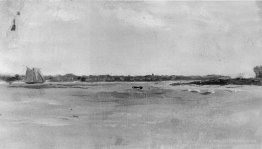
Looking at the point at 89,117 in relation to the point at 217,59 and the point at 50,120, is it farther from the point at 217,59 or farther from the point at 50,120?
the point at 217,59

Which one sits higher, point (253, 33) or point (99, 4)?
point (99, 4)

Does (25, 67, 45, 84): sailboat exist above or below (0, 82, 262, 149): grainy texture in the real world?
above

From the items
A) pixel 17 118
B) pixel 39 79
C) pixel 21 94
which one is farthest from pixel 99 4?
pixel 17 118

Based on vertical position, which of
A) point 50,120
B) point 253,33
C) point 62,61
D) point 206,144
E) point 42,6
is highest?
point 42,6

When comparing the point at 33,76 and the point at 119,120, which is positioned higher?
the point at 33,76

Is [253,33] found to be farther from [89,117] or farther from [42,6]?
[42,6]

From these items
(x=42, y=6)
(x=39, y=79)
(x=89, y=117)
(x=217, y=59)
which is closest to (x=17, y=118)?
(x=39, y=79)

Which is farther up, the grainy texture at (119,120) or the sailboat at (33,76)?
the sailboat at (33,76)

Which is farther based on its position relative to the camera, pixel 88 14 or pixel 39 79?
pixel 88 14
